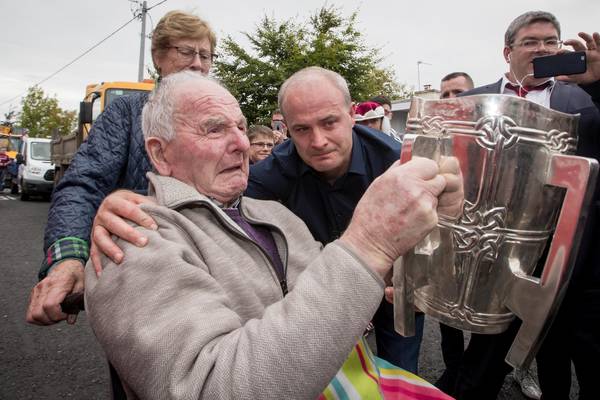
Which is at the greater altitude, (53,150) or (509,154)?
(509,154)

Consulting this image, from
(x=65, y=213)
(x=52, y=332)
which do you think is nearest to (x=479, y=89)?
(x=65, y=213)

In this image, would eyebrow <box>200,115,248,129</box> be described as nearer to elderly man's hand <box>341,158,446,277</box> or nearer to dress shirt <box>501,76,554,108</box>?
elderly man's hand <box>341,158,446,277</box>

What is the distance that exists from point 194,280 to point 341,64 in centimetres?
1656

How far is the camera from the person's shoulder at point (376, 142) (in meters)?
2.07

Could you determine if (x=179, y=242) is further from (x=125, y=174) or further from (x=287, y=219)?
(x=125, y=174)

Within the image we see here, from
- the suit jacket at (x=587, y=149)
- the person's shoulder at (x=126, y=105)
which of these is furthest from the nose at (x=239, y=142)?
the suit jacket at (x=587, y=149)

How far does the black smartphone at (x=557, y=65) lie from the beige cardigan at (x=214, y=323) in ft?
2.10

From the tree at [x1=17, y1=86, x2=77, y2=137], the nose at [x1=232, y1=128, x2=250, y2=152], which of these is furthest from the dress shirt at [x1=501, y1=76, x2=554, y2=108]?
the tree at [x1=17, y1=86, x2=77, y2=137]

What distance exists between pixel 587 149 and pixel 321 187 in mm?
1038

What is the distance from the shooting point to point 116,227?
1.08 metres

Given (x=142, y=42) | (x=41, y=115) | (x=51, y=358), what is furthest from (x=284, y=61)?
(x=41, y=115)

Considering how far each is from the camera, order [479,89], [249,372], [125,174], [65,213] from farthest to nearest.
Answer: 1. [479,89]
2. [125,174]
3. [65,213]
4. [249,372]

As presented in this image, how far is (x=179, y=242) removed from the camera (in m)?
1.13

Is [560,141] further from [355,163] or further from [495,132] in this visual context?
[355,163]
